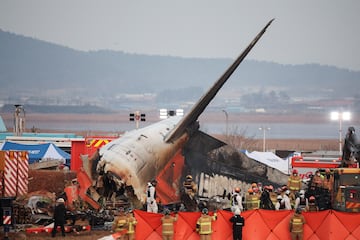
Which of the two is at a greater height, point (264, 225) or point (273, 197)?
point (273, 197)

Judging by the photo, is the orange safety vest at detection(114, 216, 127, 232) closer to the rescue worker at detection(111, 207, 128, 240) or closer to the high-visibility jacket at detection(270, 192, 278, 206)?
the rescue worker at detection(111, 207, 128, 240)

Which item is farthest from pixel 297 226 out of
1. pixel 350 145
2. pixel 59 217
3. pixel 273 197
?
pixel 350 145

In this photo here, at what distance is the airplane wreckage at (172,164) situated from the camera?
28891 mm

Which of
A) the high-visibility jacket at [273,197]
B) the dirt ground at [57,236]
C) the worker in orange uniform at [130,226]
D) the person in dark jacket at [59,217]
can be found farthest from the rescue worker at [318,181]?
the person in dark jacket at [59,217]

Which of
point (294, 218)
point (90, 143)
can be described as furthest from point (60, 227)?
point (90, 143)

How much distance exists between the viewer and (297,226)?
24.8 m

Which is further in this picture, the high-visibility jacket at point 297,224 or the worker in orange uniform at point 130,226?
the high-visibility jacket at point 297,224

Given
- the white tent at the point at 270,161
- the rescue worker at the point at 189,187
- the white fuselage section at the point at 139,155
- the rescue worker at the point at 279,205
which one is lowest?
the white tent at the point at 270,161

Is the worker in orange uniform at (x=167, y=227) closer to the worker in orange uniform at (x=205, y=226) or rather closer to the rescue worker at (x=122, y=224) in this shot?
the worker in orange uniform at (x=205, y=226)

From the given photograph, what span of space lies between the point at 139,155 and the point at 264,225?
261 inches

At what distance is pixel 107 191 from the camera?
96.2ft

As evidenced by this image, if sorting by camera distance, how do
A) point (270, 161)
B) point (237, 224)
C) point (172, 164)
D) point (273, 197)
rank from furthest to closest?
point (270, 161) < point (172, 164) < point (273, 197) < point (237, 224)

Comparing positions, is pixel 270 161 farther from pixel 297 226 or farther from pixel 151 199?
pixel 297 226

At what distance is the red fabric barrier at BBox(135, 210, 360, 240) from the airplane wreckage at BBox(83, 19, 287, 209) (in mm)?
3560
